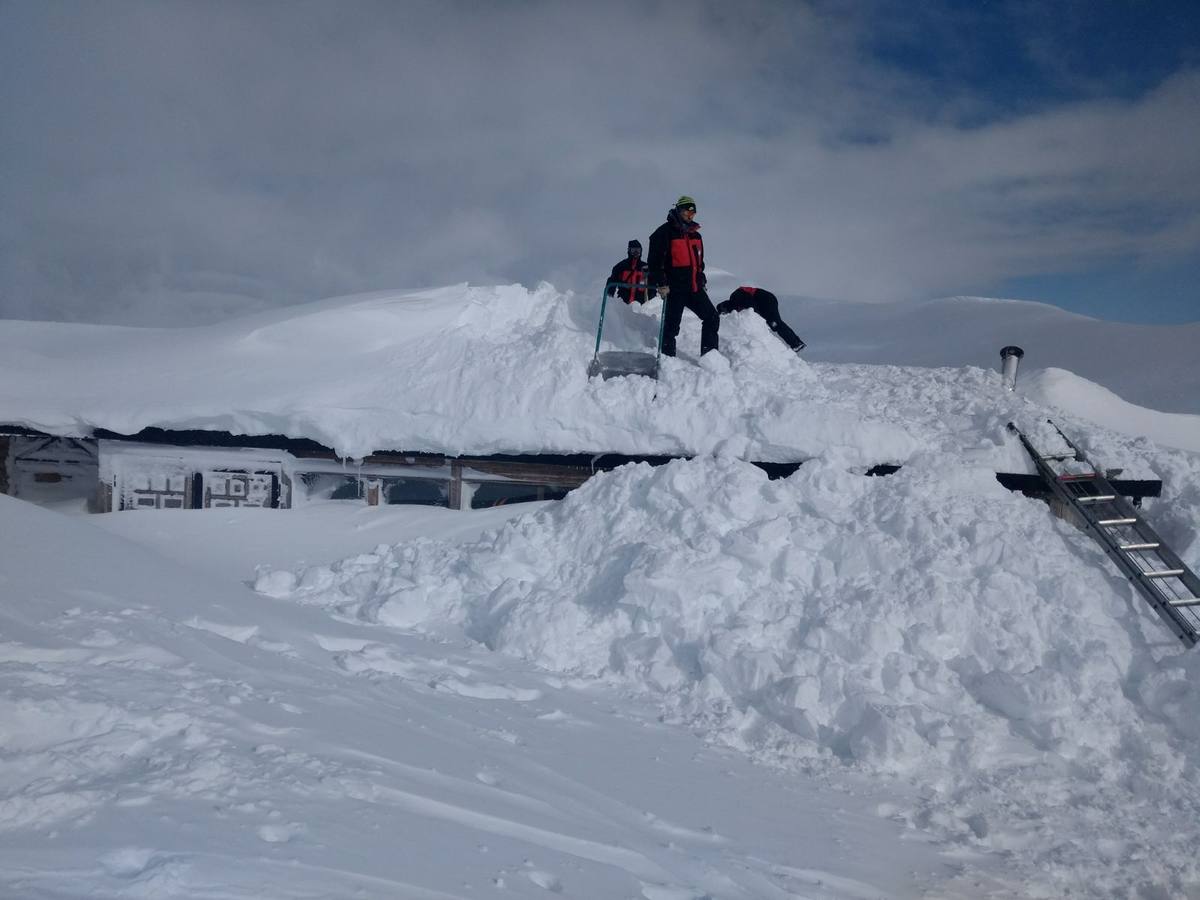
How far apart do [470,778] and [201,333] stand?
749cm

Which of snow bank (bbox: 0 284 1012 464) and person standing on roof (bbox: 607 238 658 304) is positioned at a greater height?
person standing on roof (bbox: 607 238 658 304)

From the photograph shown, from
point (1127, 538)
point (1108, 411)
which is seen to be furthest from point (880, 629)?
point (1108, 411)

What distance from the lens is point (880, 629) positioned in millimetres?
4516

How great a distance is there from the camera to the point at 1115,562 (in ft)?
16.8

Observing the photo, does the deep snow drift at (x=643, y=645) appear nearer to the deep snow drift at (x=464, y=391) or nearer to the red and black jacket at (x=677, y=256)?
the deep snow drift at (x=464, y=391)

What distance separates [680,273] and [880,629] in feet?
13.6

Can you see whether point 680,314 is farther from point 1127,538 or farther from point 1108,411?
point 1108,411

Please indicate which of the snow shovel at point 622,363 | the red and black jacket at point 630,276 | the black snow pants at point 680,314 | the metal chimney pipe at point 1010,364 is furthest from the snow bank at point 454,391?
the metal chimney pipe at point 1010,364

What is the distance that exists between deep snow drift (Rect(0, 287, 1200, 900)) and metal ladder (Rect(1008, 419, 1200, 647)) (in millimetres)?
133

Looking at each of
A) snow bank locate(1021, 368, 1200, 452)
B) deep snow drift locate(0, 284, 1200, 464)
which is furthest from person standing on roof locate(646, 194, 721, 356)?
snow bank locate(1021, 368, 1200, 452)

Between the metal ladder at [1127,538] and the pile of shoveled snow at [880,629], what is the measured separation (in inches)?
5.3

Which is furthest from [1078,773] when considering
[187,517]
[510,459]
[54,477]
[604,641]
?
[54,477]

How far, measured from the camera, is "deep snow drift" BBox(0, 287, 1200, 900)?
8.64 feet

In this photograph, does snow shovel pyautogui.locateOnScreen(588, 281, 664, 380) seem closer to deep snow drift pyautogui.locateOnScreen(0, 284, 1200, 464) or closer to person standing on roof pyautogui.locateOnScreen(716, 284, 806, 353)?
deep snow drift pyautogui.locateOnScreen(0, 284, 1200, 464)
